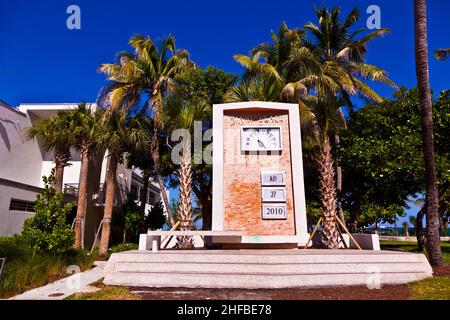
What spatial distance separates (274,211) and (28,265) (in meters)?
7.26

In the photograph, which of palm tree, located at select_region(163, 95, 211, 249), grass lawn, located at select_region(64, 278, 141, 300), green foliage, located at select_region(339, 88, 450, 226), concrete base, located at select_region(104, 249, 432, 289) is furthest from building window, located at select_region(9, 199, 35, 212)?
green foliage, located at select_region(339, 88, 450, 226)

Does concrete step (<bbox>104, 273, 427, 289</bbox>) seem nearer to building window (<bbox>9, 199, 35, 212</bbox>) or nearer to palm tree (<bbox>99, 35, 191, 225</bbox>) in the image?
palm tree (<bbox>99, 35, 191, 225</bbox>)

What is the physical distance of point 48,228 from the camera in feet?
37.2

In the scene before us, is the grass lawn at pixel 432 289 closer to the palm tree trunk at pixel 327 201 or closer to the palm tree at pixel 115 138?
the palm tree trunk at pixel 327 201

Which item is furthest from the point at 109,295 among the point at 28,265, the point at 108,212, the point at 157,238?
the point at 108,212

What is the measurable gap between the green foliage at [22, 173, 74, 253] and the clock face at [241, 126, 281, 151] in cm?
A: 727

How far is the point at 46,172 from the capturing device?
2164 cm

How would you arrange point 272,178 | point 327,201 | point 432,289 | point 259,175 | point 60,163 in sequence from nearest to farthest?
point 432,289
point 272,178
point 259,175
point 327,201
point 60,163

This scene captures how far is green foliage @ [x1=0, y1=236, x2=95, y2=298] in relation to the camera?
278 inches

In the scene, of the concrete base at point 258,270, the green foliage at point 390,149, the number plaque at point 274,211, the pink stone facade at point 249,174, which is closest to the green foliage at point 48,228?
the concrete base at point 258,270

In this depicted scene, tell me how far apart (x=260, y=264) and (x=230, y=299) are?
4.15ft

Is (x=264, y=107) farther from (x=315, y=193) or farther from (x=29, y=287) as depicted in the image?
(x=315, y=193)

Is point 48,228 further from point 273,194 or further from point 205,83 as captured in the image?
point 205,83
